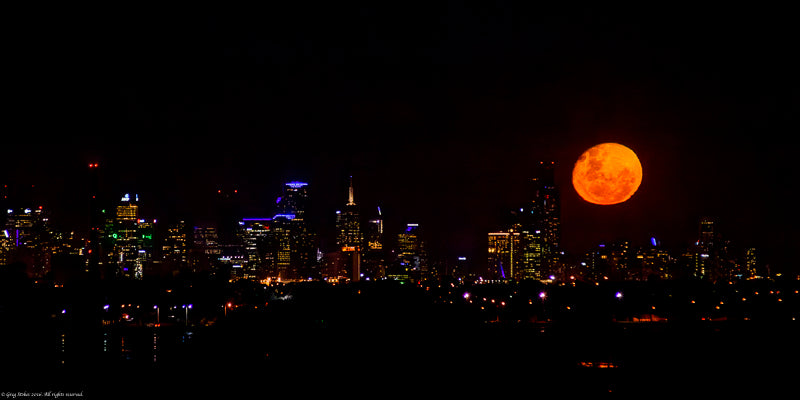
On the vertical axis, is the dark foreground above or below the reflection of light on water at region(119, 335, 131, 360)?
above

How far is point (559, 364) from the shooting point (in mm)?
30656

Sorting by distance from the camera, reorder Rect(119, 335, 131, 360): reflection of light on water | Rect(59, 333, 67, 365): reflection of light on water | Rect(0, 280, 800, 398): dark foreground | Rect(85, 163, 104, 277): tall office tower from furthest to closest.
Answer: Rect(85, 163, 104, 277): tall office tower < Rect(119, 335, 131, 360): reflection of light on water < Rect(59, 333, 67, 365): reflection of light on water < Rect(0, 280, 800, 398): dark foreground

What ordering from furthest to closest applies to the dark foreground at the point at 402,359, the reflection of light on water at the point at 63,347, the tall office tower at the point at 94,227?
the tall office tower at the point at 94,227 → the reflection of light on water at the point at 63,347 → the dark foreground at the point at 402,359

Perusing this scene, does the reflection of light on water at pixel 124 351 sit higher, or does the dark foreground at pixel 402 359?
the dark foreground at pixel 402 359

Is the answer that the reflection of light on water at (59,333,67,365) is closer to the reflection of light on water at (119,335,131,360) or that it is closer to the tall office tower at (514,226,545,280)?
the reflection of light on water at (119,335,131,360)

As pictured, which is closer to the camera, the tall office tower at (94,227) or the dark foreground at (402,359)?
the dark foreground at (402,359)

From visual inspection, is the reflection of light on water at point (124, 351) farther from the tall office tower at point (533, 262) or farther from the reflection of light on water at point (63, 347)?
the tall office tower at point (533, 262)

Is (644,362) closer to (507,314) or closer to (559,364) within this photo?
(559,364)

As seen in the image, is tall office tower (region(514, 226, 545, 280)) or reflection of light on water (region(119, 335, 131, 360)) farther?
tall office tower (region(514, 226, 545, 280))

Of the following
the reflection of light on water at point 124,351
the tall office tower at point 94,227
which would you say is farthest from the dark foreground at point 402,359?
the tall office tower at point 94,227

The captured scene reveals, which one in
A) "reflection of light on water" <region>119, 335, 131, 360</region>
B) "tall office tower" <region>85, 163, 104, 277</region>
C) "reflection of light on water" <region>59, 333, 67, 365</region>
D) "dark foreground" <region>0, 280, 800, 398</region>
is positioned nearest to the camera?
"dark foreground" <region>0, 280, 800, 398</region>

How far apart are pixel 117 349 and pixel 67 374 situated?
42.3 ft

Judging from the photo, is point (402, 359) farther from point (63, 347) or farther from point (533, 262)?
point (533, 262)

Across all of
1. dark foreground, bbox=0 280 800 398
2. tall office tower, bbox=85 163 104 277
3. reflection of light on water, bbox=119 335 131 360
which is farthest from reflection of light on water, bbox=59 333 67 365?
tall office tower, bbox=85 163 104 277
